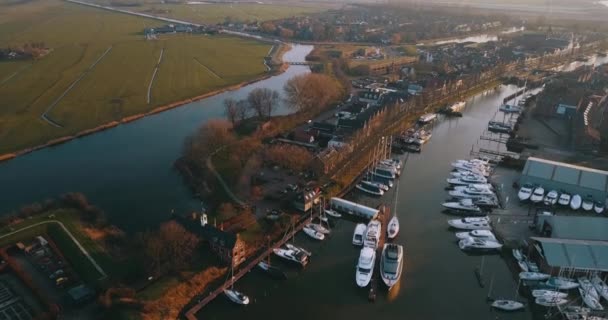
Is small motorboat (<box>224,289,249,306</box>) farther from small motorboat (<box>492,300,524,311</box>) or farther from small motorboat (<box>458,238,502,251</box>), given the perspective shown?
small motorboat (<box>458,238,502,251</box>)

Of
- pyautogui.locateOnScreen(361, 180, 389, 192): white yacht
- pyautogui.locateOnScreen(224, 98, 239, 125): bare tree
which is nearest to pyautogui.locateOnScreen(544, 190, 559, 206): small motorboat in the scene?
pyautogui.locateOnScreen(361, 180, 389, 192): white yacht

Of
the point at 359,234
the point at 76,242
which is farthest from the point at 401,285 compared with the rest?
the point at 76,242

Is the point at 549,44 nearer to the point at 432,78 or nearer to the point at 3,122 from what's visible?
the point at 432,78

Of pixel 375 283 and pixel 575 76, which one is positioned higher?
pixel 575 76

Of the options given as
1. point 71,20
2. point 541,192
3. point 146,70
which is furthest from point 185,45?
point 541,192

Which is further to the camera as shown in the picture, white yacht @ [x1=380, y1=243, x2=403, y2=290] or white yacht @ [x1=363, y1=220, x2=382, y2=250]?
white yacht @ [x1=363, y1=220, x2=382, y2=250]

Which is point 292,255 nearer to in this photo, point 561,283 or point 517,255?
point 517,255
